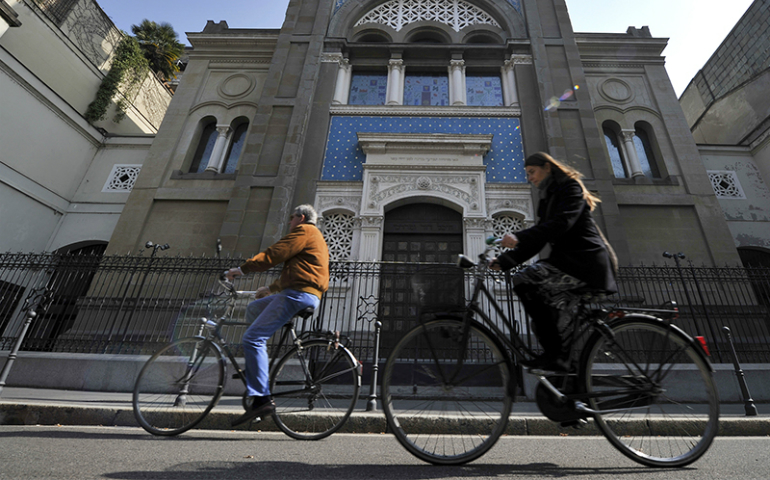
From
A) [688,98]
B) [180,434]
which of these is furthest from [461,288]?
[688,98]

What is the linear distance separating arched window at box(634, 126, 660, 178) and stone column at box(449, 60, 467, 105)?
5.64 meters

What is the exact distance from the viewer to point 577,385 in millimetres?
2082

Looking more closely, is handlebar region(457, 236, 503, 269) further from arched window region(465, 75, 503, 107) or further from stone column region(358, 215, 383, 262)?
arched window region(465, 75, 503, 107)

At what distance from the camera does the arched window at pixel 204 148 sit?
40.3 feet

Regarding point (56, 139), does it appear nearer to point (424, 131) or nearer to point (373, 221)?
point (373, 221)

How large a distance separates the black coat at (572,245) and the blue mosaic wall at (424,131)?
8.23 metres

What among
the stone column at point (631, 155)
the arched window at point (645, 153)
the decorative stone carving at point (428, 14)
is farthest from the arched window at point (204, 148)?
the arched window at point (645, 153)

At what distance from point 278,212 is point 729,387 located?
8.98 meters

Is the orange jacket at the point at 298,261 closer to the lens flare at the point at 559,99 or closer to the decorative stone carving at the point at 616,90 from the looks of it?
the lens flare at the point at 559,99

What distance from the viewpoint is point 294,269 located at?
286cm

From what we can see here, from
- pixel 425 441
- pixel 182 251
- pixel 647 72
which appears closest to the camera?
pixel 425 441

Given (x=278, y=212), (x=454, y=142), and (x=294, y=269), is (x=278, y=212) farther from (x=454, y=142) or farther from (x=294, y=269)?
(x=294, y=269)

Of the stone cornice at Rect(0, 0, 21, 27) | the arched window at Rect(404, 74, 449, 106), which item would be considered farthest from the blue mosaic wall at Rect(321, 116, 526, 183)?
the stone cornice at Rect(0, 0, 21, 27)

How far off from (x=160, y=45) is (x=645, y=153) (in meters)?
22.6
